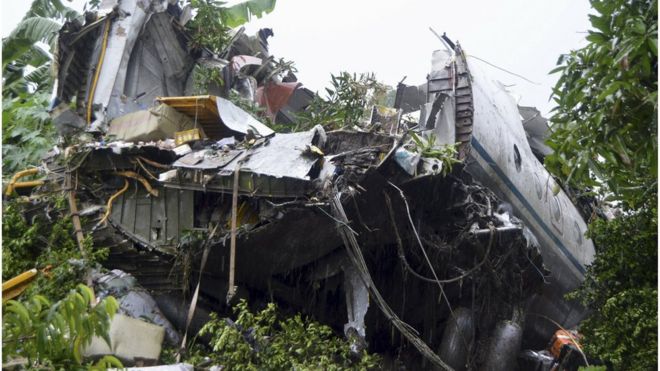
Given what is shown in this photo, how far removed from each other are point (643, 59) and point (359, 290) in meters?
5.73

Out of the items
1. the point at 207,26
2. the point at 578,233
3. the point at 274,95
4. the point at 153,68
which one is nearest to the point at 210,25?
the point at 207,26

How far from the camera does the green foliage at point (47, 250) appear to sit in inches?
382

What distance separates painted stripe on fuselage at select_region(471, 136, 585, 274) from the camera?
495 inches

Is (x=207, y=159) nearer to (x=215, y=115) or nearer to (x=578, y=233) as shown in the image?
(x=215, y=115)

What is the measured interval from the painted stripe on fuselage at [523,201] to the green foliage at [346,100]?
9.35 ft

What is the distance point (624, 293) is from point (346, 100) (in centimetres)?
684

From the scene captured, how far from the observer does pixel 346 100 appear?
14.9 metres

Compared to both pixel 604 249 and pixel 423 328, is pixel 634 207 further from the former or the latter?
pixel 423 328

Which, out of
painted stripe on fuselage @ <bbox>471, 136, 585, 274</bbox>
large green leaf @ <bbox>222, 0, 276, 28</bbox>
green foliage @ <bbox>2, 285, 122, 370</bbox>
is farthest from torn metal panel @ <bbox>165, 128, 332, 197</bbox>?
large green leaf @ <bbox>222, 0, 276, 28</bbox>

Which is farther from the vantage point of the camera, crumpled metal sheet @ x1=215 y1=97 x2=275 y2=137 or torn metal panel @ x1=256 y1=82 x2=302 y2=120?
torn metal panel @ x1=256 y1=82 x2=302 y2=120

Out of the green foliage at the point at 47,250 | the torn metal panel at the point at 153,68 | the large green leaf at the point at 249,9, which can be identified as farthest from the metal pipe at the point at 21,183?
the large green leaf at the point at 249,9

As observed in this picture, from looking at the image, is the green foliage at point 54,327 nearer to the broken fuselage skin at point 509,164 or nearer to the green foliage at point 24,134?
the broken fuselage skin at point 509,164

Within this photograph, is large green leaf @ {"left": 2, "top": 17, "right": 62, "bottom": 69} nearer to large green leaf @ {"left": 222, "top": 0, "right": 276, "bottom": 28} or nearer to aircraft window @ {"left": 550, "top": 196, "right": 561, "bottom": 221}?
large green leaf @ {"left": 222, "top": 0, "right": 276, "bottom": 28}

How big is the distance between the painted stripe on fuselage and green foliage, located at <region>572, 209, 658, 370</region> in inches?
89.8
